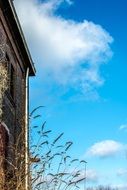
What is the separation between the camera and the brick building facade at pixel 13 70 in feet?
54.3

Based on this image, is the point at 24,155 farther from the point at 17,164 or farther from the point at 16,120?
the point at 16,120

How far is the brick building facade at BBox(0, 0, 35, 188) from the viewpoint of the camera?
16.5 metres

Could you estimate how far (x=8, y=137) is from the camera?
55.2 feet

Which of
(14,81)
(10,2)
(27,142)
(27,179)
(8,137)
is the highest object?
(10,2)

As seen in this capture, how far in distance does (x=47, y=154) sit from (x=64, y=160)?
13.5 inches

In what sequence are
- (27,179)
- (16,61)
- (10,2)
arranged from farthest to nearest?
(16,61)
(10,2)
(27,179)

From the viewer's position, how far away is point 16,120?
1836 cm

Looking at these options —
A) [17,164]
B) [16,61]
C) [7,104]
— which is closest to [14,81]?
[16,61]

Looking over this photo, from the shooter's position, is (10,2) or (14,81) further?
(14,81)

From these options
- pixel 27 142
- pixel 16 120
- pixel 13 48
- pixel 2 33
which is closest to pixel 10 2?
pixel 2 33

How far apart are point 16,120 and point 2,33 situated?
338 cm

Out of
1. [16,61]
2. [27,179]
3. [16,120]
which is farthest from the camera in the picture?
[16,61]

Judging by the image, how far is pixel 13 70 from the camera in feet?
62.4

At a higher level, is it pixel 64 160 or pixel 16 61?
pixel 16 61
